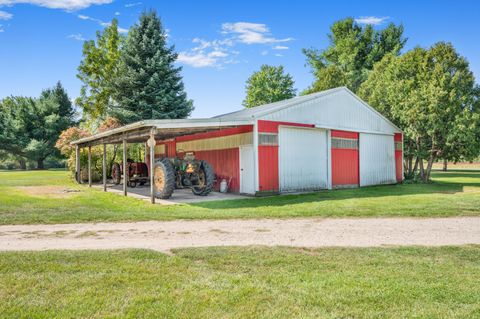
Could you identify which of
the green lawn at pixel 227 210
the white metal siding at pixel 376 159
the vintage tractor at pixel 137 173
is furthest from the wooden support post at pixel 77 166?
the white metal siding at pixel 376 159

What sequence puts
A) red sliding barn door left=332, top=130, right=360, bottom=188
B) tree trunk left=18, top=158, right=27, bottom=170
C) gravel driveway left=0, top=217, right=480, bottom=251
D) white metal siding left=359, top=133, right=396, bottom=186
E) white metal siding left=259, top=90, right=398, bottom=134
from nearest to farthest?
1. gravel driveway left=0, top=217, right=480, bottom=251
2. white metal siding left=259, top=90, right=398, bottom=134
3. red sliding barn door left=332, top=130, right=360, bottom=188
4. white metal siding left=359, top=133, right=396, bottom=186
5. tree trunk left=18, top=158, right=27, bottom=170

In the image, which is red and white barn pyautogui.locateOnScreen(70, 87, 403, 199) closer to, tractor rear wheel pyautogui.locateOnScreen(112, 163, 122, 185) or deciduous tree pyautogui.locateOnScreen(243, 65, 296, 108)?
tractor rear wheel pyautogui.locateOnScreen(112, 163, 122, 185)

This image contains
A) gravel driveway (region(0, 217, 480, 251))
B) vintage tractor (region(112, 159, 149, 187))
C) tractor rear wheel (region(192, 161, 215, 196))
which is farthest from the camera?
vintage tractor (region(112, 159, 149, 187))

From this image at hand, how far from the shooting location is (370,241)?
21.2 feet

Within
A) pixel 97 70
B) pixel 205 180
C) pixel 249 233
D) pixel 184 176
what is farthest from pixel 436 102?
pixel 97 70

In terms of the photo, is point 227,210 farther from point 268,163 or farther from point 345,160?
point 345,160

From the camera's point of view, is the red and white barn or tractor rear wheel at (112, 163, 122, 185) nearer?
the red and white barn

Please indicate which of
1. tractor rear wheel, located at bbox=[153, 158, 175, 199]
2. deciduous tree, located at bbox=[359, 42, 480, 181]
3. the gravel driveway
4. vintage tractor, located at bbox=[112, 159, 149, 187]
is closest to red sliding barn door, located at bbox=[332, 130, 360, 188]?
deciduous tree, located at bbox=[359, 42, 480, 181]

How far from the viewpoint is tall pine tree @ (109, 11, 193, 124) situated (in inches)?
1118

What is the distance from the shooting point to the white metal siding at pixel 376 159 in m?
19.0

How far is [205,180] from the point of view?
14383mm

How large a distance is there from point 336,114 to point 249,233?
11819 mm

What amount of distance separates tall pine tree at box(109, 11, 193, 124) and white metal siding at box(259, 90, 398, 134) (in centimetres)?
1431

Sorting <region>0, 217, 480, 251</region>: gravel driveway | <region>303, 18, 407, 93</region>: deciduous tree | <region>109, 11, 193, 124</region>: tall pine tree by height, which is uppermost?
<region>303, 18, 407, 93</region>: deciduous tree
